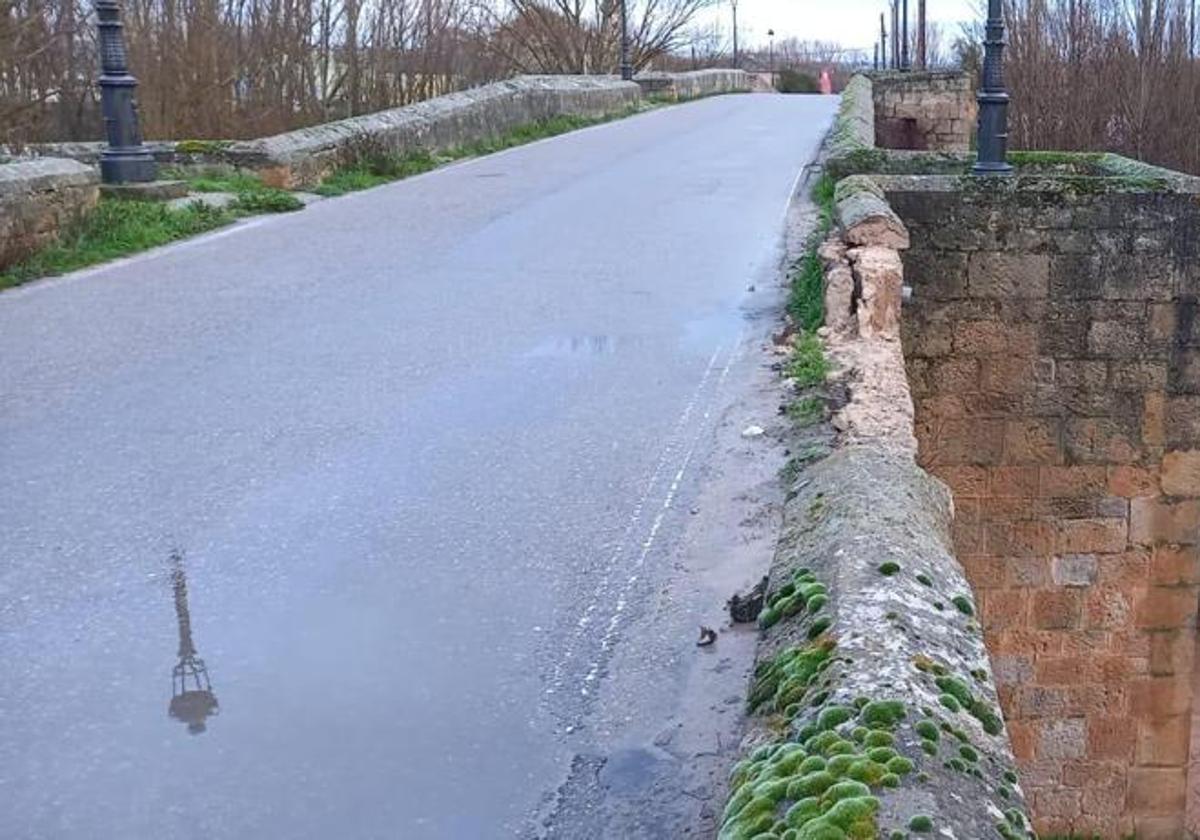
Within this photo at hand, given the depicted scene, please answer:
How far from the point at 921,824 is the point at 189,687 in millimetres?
2334

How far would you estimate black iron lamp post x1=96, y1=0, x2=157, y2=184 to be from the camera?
12680mm

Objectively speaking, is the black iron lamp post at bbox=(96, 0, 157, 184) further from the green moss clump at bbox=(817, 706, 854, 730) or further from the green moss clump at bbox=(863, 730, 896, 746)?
the green moss clump at bbox=(863, 730, 896, 746)

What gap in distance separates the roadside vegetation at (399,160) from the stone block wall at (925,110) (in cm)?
657

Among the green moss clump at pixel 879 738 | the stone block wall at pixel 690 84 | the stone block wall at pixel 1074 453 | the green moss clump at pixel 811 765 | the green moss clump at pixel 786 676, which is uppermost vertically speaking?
the stone block wall at pixel 690 84

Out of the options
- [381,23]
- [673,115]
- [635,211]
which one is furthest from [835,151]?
[381,23]

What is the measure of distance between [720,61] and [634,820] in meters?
64.9

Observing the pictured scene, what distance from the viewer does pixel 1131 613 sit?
10117 mm

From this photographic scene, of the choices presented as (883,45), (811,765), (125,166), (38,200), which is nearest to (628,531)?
(811,765)

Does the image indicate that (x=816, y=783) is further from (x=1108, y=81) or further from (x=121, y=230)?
(x=1108, y=81)

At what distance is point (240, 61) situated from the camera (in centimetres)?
2948

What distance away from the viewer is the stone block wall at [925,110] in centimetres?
2562

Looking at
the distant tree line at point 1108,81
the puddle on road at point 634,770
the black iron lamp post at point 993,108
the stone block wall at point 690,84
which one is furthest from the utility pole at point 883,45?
the puddle on road at point 634,770

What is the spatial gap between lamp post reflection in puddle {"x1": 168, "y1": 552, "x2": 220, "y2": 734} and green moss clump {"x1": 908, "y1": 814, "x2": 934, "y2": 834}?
2.08 meters

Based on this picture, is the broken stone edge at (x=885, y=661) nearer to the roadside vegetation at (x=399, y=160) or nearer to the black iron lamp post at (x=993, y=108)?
the black iron lamp post at (x=993, y=108)
